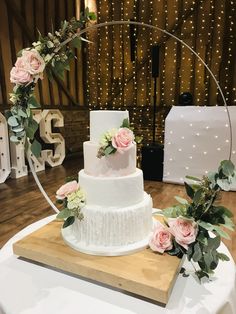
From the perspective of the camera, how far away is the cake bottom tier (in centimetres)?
124

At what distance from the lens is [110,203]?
127cm

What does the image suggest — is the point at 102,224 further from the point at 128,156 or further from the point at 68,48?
the point at 68,48

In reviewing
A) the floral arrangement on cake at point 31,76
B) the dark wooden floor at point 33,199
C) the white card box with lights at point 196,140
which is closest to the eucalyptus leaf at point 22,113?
the floral arrangement on cake at point 31,76

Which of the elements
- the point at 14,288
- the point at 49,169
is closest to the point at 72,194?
the point at 14,288

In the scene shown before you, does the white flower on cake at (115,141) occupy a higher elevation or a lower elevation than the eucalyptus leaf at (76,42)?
lower

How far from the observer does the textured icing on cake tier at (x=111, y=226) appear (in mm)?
1247

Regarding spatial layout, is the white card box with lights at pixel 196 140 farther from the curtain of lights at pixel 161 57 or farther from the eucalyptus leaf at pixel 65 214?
the eucalyptus leaf at pixel 65 214

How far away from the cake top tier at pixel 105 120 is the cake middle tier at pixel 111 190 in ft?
0.66

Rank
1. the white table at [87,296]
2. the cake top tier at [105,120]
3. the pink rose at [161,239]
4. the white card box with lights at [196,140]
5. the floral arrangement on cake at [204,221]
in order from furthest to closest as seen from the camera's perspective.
Answer: the white card box with lights at [196,140], the cake top tier at [105,120], the pink rose at [161,239], the floral arrangement on cake at [204,221], the white table at [87,296]

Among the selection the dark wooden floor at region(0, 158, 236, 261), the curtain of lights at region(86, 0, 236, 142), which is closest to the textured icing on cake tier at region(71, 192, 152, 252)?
the dark wooden floor at region(0, 158, 236, 261)

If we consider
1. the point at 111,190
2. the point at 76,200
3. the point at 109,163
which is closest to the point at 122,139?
the point at 109,163

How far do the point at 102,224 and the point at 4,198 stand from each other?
8.87 feet

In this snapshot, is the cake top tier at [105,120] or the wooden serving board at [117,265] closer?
the wooden serving board at [117,265]

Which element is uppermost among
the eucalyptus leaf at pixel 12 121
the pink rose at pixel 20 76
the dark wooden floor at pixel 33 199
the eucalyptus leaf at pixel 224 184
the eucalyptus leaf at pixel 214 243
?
the pink rose at pixel 20 76
